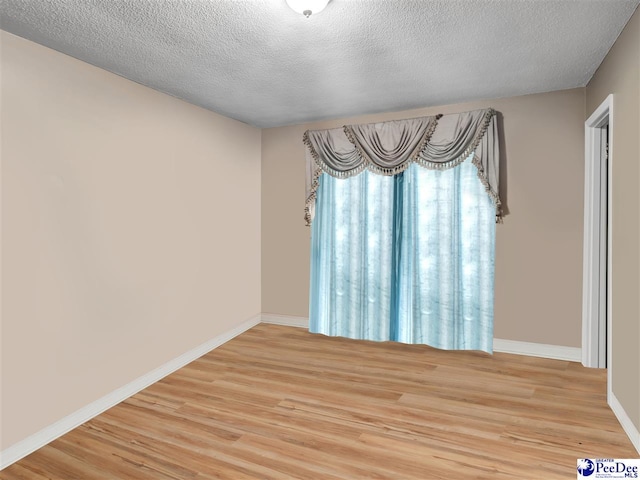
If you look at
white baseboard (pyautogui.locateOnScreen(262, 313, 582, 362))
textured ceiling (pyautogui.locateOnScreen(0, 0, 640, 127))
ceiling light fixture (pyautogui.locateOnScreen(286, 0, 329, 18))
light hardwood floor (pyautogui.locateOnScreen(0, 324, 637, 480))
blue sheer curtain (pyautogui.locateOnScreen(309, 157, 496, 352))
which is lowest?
light hardwood floor (pyautogui.locateOnScreen(0, 324, 637, 480))

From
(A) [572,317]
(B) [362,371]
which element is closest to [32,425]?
(B) [362,371]

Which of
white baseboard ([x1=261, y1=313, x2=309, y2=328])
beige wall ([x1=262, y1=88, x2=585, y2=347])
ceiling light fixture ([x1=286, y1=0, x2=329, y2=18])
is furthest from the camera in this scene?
white baseboard ([x1=261, y1=313, x2=309, y2=328])

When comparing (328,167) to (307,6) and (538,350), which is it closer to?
(307,6)

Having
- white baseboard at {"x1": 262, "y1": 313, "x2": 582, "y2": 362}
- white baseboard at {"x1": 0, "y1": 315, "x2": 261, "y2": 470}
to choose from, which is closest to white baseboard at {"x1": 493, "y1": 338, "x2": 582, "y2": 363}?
white baseboard at {"x1": 262, "y1": 313, "x2": 582, "y2": 362}

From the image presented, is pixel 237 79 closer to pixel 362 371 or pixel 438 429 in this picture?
pixel 362 371

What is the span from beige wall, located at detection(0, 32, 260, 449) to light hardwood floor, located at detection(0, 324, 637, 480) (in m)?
0.35

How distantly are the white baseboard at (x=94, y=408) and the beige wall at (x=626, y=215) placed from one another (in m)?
3.28

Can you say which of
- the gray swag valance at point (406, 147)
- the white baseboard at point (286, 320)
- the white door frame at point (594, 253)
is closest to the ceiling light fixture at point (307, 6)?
the gray swag valance at point (406, 147)

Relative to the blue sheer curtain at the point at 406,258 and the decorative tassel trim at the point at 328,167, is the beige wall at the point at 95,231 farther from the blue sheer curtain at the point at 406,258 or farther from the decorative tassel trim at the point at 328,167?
the blue sheer curtain at the point at 406,258

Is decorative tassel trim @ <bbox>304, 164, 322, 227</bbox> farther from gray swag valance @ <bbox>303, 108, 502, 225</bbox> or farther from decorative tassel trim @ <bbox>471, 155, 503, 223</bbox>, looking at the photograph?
decorative tassel trim @ <bbox>471, 155, 503, 223</bbox>

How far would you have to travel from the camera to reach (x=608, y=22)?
2.43m

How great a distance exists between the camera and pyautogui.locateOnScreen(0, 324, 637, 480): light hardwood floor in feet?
7.43

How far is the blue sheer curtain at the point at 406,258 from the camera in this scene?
4059 millimetres

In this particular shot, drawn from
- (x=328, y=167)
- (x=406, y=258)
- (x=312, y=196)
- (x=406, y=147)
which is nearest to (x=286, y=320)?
(x=312, y=196)
